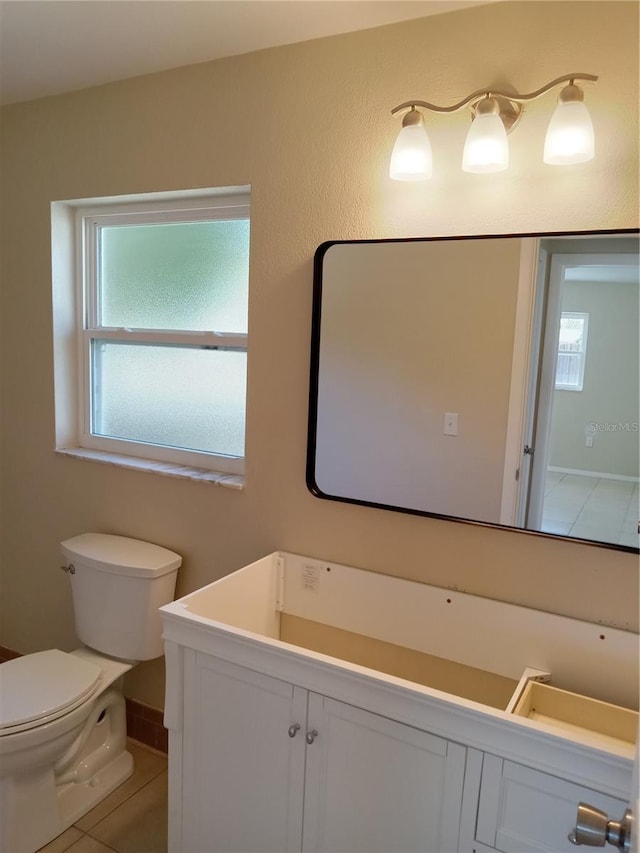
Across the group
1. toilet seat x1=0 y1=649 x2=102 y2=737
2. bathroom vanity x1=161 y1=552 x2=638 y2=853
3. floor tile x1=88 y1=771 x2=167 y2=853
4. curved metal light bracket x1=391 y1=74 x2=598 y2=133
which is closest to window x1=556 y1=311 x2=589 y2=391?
curved metal light bracket x1=391 y1=74 x2=598 y2=133

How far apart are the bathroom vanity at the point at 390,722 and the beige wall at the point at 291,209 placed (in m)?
0.11

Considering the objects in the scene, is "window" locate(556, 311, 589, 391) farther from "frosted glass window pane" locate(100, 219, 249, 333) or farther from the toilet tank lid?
the toilet tank lid

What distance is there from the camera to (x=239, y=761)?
154 cm

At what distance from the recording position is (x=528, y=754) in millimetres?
1188

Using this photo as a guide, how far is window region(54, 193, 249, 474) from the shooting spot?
7.07 ft

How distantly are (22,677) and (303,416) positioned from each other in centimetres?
118

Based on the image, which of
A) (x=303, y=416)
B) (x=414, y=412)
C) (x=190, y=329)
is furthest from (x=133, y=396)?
(x=414, y=412)

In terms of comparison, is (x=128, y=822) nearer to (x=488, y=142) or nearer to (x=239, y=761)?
(x=239, y=761)

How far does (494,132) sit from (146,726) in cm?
230

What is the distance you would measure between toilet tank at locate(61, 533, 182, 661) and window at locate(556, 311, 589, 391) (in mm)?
1385

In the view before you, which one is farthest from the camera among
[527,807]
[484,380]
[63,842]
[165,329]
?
→ [165,329]

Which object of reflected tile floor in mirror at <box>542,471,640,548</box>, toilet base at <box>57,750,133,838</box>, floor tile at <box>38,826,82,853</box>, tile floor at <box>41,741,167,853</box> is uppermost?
reflected tile floor in mirror at <box>542,471,640,548</box>

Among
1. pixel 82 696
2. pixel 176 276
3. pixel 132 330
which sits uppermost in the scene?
pixel 176 276

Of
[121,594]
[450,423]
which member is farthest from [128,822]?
[450,423]
